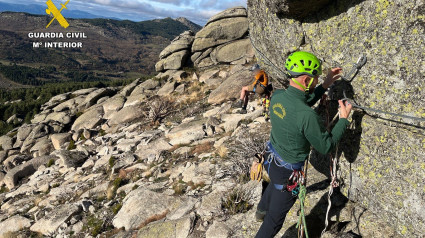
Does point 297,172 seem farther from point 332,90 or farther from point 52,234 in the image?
point 52,234

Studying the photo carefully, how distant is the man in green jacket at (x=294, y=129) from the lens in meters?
4.19

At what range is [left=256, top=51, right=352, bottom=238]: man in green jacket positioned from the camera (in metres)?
4.19

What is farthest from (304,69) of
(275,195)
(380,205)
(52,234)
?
(52,234)

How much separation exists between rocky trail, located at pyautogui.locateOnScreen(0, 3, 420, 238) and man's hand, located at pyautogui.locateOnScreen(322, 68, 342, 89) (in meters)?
2.26

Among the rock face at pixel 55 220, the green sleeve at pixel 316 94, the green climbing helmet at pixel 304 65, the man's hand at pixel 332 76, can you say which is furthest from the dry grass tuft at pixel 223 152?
the green climbing helmet at pixel 304 65

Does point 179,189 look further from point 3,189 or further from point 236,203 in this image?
point 3,189

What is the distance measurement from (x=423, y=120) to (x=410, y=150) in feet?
1.95

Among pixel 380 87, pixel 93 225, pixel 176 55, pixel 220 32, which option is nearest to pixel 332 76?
pixel 380 87

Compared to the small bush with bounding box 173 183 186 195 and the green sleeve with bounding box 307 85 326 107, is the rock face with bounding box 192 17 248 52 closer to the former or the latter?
the small bush with bounding box 173 183 186 195

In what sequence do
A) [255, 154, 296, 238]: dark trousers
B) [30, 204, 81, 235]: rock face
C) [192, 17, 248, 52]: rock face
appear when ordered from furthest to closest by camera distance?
1. [192, 17, 248, 52]: rock face
2. [30, 204, 81, 235]: rock face
3. [255, 154, 296, 238]: dark trousers

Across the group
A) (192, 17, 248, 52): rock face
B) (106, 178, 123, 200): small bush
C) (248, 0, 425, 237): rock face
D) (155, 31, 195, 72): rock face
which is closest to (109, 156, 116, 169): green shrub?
(106, 178, 123, 200): small bush

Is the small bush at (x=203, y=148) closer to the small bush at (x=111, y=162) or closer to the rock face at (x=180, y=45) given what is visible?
the small bush at (x=111, y=162)

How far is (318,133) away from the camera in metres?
4.12

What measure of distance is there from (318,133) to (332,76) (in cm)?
152
